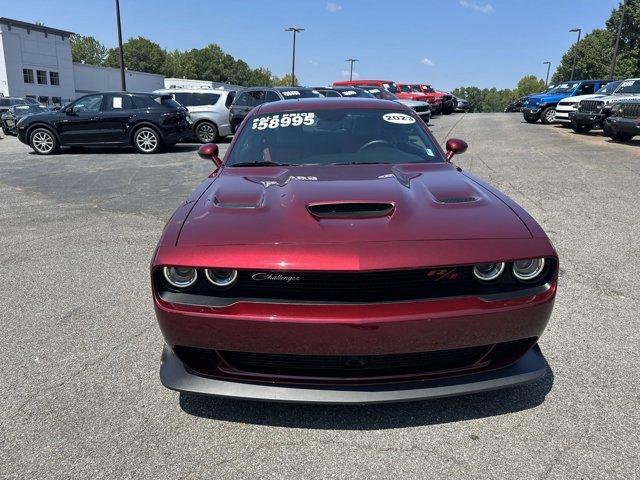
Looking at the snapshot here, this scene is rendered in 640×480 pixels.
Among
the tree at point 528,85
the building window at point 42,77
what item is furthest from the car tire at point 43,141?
the tree at point 528,85

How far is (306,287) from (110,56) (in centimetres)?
11585

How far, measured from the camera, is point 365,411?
2459 mm

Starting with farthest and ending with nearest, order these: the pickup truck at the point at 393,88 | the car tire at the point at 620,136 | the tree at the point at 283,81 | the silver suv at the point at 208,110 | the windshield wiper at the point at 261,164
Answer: the tree at the point at 283,81
the pickup truck at the point at 393,88
the silver suv at the point at 208,110
the car tire at the point at 620,136
the windshield wiper at the point at 261,164

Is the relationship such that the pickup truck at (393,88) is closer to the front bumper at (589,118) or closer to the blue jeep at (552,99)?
the blue jeep at (552,99)

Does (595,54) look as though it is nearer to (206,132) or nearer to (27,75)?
(206,132)

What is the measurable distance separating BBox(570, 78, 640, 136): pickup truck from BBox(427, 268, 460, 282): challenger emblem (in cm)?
1497

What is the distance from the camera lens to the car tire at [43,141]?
1333 centimetres

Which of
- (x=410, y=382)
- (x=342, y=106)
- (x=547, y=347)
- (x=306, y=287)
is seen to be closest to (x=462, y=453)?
(x=410, y=382)

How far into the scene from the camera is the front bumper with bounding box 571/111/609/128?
15.3m

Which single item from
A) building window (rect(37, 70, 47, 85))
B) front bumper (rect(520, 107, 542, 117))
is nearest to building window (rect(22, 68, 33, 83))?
building window (rect(37, 70, 47, 85))

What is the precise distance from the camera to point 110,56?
4026 inches

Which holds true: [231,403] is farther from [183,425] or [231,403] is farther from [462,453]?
[462,453]

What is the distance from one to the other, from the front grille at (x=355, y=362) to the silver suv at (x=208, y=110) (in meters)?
14.2

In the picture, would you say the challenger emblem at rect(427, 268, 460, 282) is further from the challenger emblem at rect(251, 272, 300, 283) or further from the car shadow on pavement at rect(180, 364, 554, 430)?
the car shadow on pavement at rect(180, 364, 554, 430)
